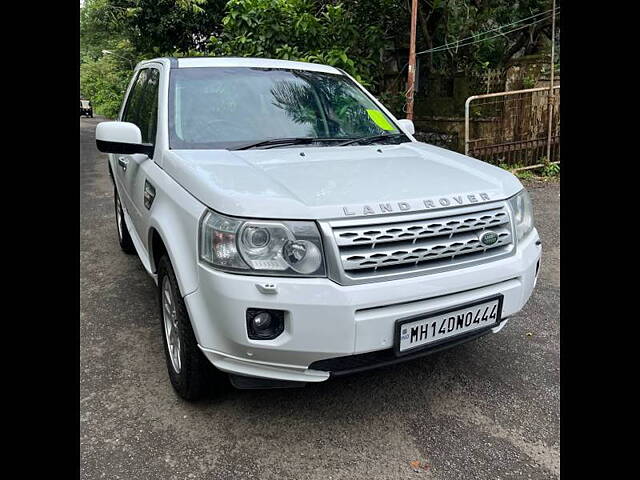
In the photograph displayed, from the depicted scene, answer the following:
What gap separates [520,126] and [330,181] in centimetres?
692

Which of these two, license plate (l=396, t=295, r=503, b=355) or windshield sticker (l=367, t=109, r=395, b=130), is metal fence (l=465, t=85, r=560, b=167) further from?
license plate (l=396, t=295, r=503, b=355)

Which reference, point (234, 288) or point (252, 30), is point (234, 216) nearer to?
point (234, 288)

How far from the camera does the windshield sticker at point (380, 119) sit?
11.4ft

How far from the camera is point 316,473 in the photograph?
2.14 meters

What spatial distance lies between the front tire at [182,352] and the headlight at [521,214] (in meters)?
1.61

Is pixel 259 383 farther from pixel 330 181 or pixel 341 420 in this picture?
pixel 330 181

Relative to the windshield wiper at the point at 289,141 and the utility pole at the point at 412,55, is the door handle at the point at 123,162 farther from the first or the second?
the utility pole at the point at 412,55

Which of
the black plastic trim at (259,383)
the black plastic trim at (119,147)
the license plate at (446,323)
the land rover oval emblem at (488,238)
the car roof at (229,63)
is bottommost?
the black plastic trim at (259,383)

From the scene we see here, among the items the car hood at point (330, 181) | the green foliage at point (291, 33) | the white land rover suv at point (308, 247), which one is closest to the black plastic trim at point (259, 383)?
the white land rover suv at point (308, 247)

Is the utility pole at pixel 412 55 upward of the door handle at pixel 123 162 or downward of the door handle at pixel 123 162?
upward

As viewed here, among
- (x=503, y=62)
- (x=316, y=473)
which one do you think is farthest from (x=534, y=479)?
(x=503, y=62)

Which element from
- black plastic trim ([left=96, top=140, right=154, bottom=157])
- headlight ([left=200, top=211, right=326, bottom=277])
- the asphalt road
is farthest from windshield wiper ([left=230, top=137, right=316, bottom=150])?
the asphalt road

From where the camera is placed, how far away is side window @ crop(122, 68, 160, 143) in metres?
3.22

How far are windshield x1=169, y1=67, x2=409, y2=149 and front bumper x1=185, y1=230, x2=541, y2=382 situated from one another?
1.10 meters
